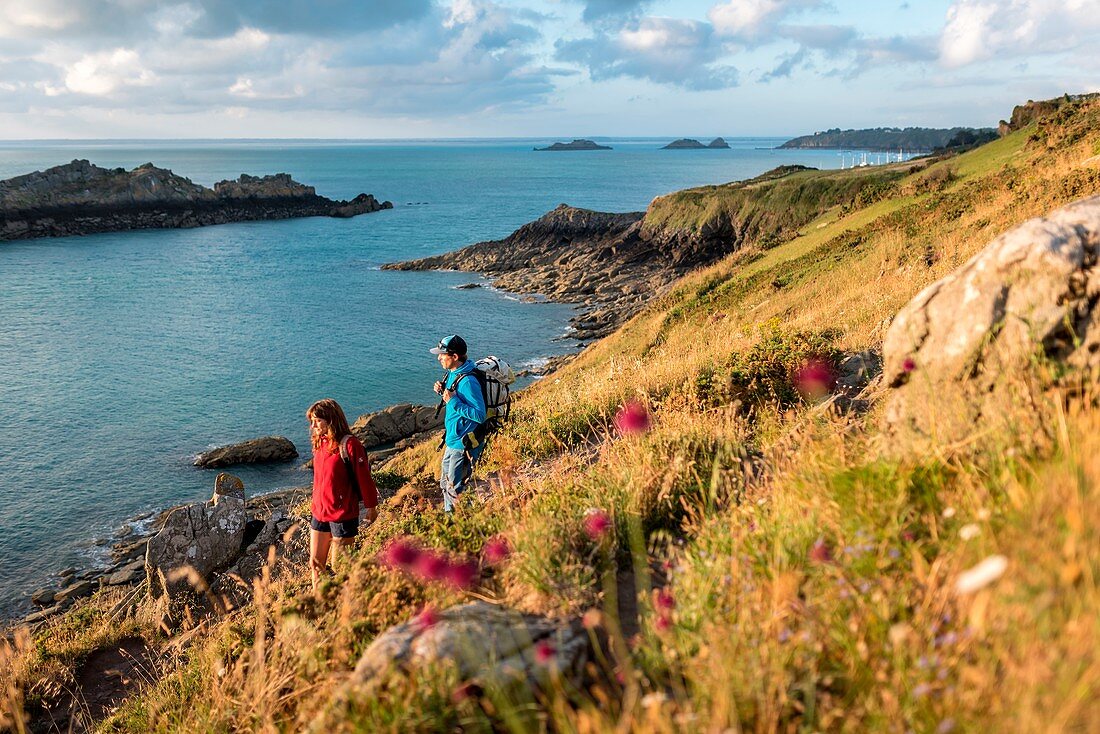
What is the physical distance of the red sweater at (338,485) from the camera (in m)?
6.99

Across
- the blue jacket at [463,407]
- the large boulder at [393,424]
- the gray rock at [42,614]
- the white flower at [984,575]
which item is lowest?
the gray rock at [42,614]

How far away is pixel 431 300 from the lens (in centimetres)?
5381

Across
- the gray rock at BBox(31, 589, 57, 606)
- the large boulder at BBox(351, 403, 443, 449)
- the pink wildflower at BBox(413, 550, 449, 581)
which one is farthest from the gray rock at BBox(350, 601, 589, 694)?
the large boulder at BBox(351, 403, 443, 449)

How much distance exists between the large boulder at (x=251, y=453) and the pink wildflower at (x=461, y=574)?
2427 cm

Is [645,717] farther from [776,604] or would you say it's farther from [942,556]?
[942,556]

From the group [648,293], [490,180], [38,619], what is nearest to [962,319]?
[38,619]

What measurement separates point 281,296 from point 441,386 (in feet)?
175

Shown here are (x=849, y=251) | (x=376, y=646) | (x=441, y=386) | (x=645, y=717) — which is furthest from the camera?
(x=849, y=251)

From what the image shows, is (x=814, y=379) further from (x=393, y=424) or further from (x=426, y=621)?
(x=393, y=424)

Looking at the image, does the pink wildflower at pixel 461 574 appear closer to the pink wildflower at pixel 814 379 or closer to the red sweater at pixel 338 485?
the red sweater at pixel 338 485

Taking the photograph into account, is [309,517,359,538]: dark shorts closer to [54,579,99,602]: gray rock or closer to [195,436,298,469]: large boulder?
[54,579,99,602]: gray rock

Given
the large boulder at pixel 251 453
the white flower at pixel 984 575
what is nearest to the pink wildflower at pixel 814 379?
the white flower at pixel 984 575

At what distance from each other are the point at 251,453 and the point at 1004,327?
2677 cm

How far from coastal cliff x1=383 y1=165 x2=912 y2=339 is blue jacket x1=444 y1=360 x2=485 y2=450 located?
34.8 meters
